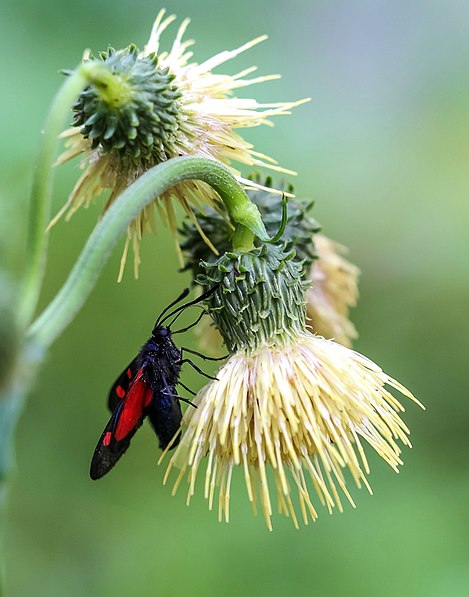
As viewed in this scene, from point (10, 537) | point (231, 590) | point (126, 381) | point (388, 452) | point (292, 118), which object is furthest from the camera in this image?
point (292, 118)

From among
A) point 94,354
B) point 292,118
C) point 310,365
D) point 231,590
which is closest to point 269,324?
point 310,365

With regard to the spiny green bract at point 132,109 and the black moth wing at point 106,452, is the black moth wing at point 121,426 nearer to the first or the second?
the black moth wing at point 106,452

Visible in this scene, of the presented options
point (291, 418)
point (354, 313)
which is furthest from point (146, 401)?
point (354, 313)

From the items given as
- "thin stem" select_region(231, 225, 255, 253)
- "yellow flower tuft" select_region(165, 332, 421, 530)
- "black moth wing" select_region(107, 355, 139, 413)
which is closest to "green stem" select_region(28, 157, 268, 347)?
"thin stem" select_region(231, 225, 255, 253)

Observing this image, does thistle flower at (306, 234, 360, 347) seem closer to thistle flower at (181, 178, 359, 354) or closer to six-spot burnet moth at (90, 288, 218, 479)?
thistle flower at (181, 178, 359, 354)

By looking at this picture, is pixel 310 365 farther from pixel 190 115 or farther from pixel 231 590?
pixel 231 590

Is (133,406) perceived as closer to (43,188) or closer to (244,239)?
(244,239)

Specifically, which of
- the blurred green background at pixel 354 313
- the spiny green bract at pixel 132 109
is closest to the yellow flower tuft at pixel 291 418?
the spiny green bract at pixel 132 109
